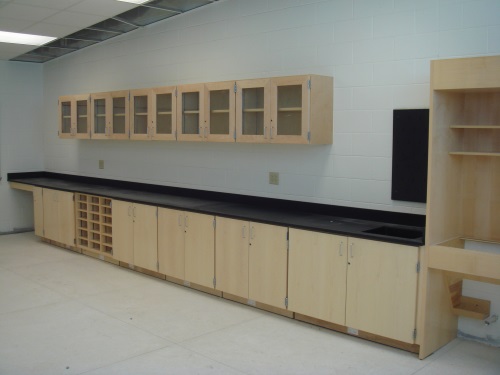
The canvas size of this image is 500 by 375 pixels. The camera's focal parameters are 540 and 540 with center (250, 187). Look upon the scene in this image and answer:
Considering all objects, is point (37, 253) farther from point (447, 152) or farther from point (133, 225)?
point (447, 152)

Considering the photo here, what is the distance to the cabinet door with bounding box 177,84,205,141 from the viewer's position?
213 inches

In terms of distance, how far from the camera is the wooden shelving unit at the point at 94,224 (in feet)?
21.3

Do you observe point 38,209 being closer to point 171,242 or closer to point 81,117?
point 81,117

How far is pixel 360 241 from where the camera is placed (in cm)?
397

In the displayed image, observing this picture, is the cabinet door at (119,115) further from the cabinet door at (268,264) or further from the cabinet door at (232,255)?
the cabinet door at (268,264)

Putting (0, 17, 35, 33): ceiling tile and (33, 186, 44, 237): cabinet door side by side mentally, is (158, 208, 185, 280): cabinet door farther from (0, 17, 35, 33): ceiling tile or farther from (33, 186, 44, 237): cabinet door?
(33, 186, 44, 237): cabinet door

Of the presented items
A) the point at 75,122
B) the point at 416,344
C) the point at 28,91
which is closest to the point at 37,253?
the point at 75,122

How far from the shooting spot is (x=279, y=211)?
16.5ft

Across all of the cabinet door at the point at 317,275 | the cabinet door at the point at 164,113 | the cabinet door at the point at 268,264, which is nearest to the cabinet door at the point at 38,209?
the cabinet door at the point at 164,113

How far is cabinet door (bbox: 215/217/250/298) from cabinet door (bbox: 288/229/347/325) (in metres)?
0.52

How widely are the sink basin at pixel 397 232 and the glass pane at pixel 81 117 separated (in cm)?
437

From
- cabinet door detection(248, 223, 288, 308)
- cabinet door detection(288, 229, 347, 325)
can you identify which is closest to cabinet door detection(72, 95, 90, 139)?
cabinet door detection(248, 223, 288, 308)

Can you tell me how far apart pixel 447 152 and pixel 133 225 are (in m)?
3.54

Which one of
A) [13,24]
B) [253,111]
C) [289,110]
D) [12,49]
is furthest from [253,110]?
[12,49]
